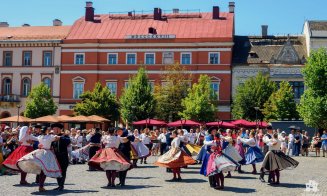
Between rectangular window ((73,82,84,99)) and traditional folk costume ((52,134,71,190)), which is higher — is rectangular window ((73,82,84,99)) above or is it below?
above

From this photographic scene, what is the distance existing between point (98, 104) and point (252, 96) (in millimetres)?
15286

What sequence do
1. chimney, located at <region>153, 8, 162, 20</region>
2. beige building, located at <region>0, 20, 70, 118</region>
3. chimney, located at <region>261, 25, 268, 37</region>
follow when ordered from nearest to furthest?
beige building, located at <region>0, 20, 70, 118</region> < chimney, located at <region>153, 8, 162, 20</region> < chimney, located at <region>261, 25, 268, 37</region>

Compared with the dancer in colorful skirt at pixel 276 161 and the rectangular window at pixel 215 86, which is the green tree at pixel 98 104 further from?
the dancer in colorful skirt at pixel 276 161

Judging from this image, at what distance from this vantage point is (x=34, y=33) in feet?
202

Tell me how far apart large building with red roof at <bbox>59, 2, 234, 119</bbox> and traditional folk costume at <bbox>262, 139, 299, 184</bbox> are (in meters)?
38.4

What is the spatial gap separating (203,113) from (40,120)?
19.0 m

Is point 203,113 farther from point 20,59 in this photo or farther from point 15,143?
point 15,143

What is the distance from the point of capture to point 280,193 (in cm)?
1490

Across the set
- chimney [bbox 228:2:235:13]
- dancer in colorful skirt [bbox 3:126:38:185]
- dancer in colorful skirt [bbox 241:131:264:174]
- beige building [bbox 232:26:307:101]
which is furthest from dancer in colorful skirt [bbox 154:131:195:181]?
chimney [bbox 228:2:235:13]

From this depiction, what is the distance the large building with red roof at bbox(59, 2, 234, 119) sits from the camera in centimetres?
5578

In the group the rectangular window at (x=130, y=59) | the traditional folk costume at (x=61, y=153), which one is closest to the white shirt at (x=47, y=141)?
the traditional folk costume at (x=61, y=153)

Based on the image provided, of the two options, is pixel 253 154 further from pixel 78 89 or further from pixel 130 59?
pixel 78 89

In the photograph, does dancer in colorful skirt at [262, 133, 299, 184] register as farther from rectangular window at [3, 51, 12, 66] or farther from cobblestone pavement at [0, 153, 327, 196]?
rectangular window at [3, 51, 12, 66]

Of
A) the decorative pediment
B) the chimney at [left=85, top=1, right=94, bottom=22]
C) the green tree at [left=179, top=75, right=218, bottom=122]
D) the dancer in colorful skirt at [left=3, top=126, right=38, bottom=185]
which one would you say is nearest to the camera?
the dancer in colorful skirt at [left=3, top=126, right=38, bottom=185]
